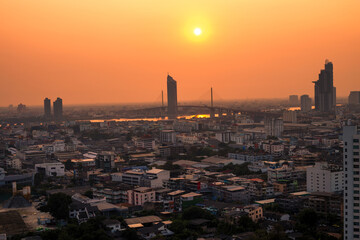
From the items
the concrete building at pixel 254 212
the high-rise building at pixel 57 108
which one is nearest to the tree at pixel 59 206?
the concrete building at pixel 254 212

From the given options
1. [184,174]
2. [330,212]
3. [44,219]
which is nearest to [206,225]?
[330,212]

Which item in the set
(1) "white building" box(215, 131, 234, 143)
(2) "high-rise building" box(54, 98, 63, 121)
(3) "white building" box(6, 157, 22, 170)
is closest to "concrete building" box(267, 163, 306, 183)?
(3) "white building" box(6, 157, 22, 170)

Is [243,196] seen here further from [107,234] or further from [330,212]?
[107,234]

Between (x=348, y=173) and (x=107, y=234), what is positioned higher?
(x=348, y=173)

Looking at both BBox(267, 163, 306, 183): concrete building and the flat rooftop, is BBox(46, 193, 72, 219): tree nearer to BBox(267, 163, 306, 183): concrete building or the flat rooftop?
the flat rooftop

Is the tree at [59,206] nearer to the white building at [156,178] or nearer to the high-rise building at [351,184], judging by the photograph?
the white building at [156,178]

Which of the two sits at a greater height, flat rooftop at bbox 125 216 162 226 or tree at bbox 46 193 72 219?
tree at bbox 46 193 72 219
